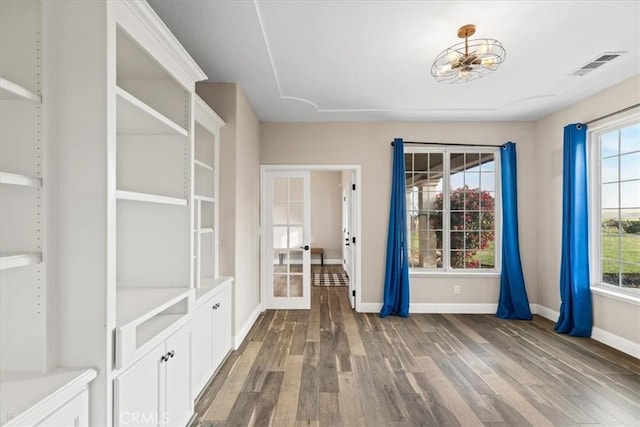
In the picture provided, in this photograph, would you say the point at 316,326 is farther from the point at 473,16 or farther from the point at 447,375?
the point at 473,16

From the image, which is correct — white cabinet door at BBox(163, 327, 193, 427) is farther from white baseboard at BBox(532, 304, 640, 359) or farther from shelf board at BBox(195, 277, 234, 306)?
white baseboard at BBox(532, 304, 640, 359)

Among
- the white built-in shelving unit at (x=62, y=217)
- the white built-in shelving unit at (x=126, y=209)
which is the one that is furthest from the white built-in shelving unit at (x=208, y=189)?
the white built-in shelving unit at (x=62, y=217)

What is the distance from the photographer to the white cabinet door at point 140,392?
141 cm

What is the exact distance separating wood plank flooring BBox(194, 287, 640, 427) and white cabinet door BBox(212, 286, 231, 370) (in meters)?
0.12

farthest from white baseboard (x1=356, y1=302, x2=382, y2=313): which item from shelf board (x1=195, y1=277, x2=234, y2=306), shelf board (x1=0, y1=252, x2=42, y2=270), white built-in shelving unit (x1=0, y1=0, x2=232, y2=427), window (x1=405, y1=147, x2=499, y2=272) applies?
shelf board (x1=0, y1=252, x2=42, y2=270)

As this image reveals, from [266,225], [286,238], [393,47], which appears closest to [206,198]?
[266,225]

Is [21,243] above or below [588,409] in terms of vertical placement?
above

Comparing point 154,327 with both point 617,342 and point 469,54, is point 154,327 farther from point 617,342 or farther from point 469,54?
point 617,342

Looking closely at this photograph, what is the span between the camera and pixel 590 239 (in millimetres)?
3775

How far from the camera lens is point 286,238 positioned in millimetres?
4758

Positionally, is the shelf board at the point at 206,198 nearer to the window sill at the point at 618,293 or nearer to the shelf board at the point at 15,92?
the shelf board at the point at 15,92

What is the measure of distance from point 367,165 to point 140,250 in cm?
333

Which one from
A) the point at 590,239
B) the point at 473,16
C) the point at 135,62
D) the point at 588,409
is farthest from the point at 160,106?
the point at 590,239

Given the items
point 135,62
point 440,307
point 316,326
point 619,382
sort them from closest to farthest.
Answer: point 135,62 → point 619,382 → point 316,326 → point 440,307
